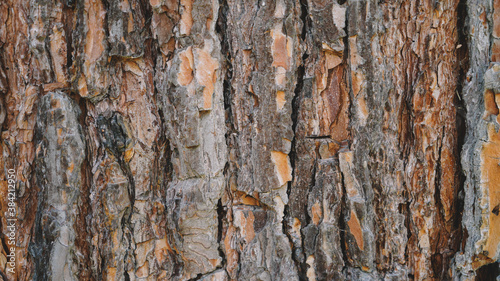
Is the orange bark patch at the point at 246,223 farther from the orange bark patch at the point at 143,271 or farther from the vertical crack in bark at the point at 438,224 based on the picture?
the vertical crack in bark at the point at 438,224

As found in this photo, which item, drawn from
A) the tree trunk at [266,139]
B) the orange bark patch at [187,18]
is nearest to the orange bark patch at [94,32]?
the tree trunk at [266,139]

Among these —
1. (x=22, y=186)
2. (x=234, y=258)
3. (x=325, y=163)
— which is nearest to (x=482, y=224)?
(x=325, y=163)

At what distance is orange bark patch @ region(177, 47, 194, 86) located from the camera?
2.82 ft

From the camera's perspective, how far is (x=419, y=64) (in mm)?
909

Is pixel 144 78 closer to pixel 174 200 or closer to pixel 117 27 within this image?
pixel 117 27

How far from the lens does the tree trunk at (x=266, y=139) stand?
0.87 meters

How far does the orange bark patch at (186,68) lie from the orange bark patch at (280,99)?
0.79ft

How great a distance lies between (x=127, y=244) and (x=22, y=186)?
39 cm

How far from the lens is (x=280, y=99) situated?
89 centimetres

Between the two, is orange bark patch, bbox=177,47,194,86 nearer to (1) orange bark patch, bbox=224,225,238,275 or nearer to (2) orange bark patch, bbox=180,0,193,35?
(2) orange bark patch, bbox=180,0,193,35

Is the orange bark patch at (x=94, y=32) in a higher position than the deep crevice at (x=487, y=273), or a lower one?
higher

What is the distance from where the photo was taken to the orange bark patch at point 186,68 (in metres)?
0.86

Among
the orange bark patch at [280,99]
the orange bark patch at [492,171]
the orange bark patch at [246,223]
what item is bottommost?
the orange bark patch at [246,223]

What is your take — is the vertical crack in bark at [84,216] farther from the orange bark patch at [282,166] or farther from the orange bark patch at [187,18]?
the orange bark patch at [282,166]
